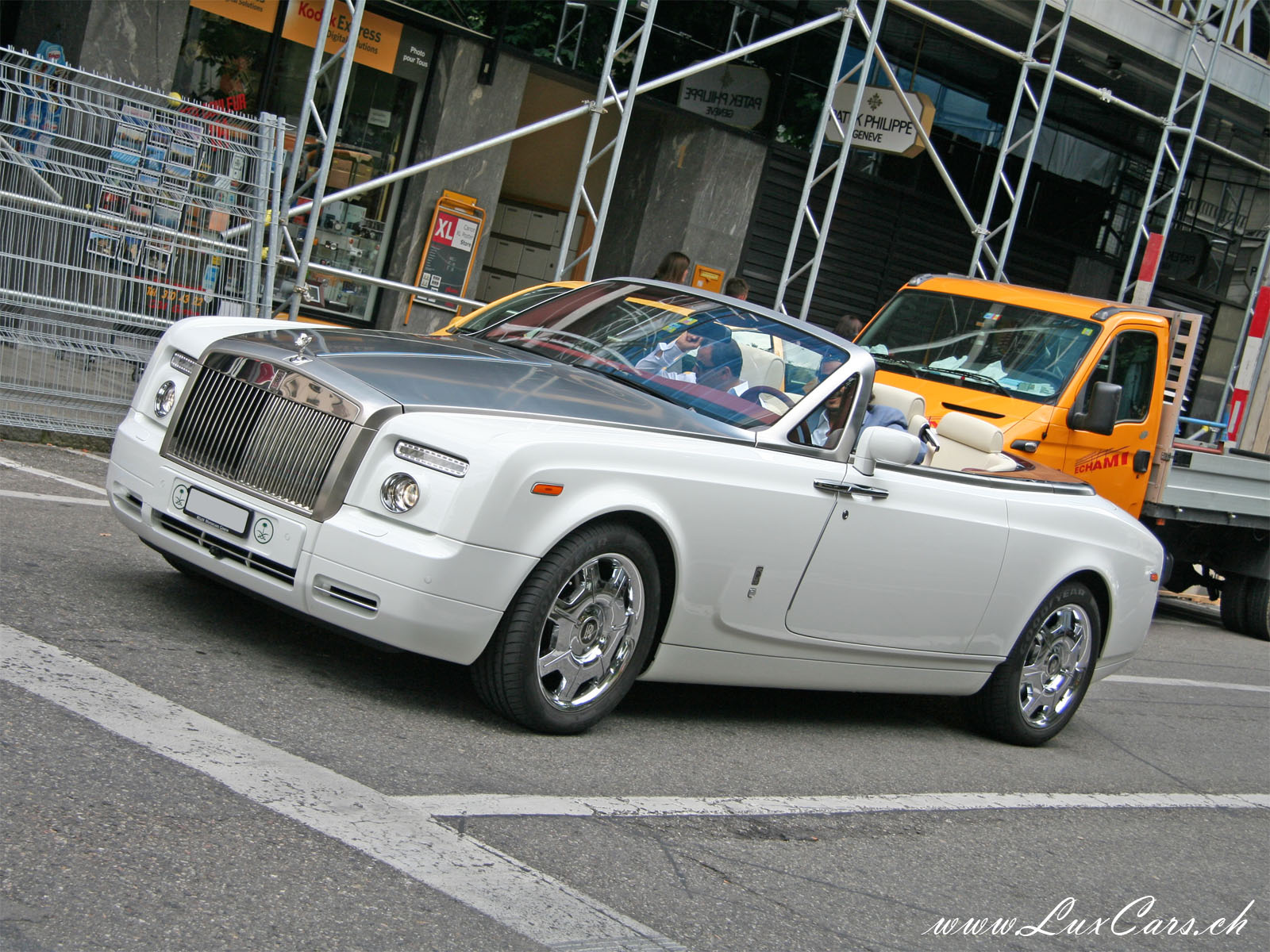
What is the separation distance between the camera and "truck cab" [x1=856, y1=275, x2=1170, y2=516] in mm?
9469

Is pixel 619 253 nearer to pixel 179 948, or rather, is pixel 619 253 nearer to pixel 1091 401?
pixel 1091 401

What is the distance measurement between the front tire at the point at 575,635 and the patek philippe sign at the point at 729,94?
1205cm

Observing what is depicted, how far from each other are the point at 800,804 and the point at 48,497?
13.0ft

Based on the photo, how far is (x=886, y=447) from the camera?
5.44 meters

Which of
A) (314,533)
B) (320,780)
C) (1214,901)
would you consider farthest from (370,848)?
(1214,901)

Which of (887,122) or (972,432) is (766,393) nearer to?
(972,432)

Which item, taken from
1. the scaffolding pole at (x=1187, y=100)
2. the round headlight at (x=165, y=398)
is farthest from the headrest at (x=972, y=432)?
the scaffolding pole at (x=1187, y=100)

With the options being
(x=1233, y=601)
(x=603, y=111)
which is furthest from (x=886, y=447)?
(x=1233, y=601)

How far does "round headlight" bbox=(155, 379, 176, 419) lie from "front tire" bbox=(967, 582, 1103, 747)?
3.66m

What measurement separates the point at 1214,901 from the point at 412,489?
9.99 ft

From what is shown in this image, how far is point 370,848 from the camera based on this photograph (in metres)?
3.51

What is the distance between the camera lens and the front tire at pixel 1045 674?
6539mm

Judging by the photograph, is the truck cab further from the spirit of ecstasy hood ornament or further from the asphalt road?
the spirit of ecstasy hood ornament

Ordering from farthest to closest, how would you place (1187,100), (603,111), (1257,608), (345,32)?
(1187,100), (345,32), (1257,608), (603,111)
